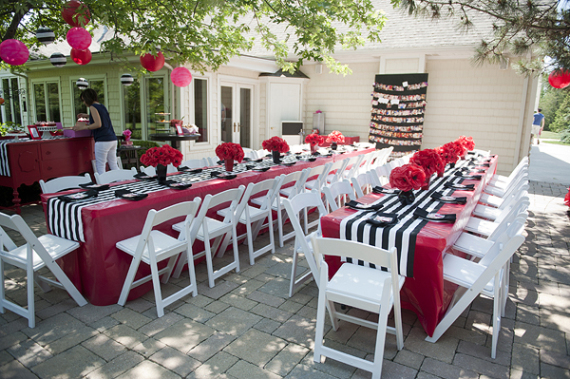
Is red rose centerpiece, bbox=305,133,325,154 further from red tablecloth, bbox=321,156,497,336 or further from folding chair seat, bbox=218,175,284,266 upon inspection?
red tablecloth, bbox=321,156,497,336

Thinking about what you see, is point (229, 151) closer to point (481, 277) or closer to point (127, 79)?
point (481, 277)

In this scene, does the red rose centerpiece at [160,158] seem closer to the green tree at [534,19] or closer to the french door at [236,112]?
the green tree at [534,19]

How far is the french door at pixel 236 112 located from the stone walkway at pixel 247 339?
24.0 feet

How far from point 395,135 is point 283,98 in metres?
3.43

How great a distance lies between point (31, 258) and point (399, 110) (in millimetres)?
9380

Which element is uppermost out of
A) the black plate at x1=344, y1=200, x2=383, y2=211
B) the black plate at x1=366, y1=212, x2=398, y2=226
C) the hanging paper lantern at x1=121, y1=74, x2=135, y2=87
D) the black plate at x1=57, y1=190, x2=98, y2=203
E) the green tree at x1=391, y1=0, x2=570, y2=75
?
the green tree at x1=391, y1=0, x2=570, y2=75

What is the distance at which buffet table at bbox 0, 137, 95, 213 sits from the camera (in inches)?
220

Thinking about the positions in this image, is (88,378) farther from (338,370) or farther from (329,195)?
(329,195)

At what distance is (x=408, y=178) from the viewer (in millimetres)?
3305

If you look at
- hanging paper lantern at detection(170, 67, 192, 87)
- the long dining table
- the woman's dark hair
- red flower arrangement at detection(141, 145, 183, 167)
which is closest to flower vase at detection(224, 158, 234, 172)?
red flower arrangement at detection(141, 145, 183, 167)

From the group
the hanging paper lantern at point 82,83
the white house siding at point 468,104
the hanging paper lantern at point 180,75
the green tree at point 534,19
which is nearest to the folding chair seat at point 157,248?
the green tree at point 534,19

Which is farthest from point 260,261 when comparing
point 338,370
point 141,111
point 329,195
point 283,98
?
point 283,98

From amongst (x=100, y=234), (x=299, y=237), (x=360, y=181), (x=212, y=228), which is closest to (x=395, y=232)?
(x=299, y=237)

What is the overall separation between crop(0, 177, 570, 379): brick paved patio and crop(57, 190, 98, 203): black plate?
34.2 inches
